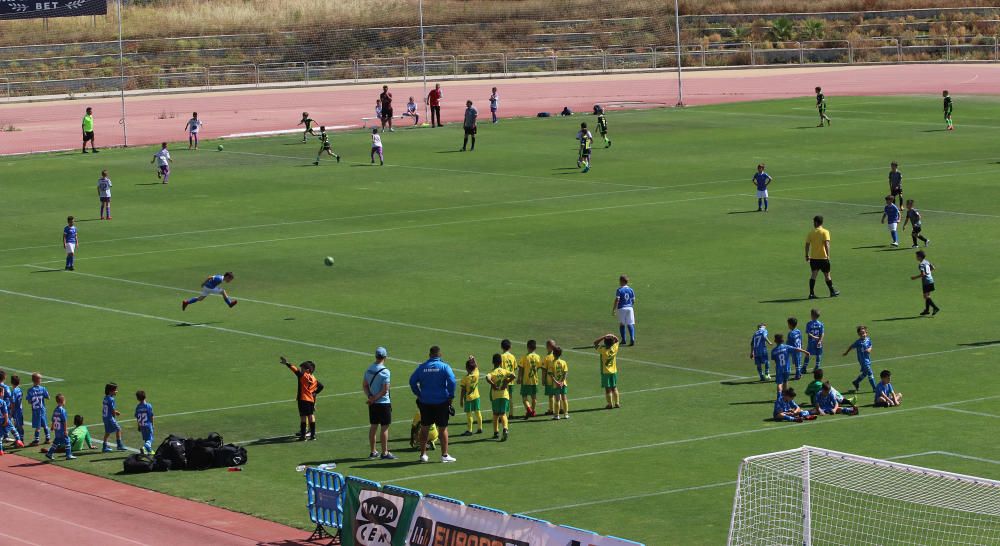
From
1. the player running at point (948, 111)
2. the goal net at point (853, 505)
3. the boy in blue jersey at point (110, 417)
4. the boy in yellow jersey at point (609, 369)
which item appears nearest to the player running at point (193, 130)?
the player running at point (948, 111)

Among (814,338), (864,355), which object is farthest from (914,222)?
(864,355)

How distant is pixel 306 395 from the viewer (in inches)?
1153

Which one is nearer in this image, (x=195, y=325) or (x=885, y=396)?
(x=885, y=396)

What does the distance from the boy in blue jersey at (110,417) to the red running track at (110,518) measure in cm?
152

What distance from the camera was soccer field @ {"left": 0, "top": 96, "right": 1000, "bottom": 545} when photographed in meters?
27.9

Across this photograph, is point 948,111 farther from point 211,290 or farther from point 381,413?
point 381,413

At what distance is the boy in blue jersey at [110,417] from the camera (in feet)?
96.1

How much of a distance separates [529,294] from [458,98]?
5542cm

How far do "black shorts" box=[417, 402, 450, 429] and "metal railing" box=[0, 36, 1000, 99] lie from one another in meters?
80.9

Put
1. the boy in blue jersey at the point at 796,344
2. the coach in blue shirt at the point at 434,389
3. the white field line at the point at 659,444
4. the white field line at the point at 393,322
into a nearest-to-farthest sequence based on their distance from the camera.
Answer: the white field line at the point at 659,444 → the coach in blue shirt at the point at 434,389 → the boy in blue jersey at the point at 796,344 → the white field line at the point at 393,322

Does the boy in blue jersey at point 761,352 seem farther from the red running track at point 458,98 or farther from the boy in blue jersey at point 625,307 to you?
the red running track at point 458,98

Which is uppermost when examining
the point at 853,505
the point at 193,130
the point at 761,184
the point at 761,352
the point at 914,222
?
the point at 193,130

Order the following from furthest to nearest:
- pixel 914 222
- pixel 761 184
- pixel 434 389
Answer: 1. pixel 761 184
2. pixel 914 222
3. pixel 434 389

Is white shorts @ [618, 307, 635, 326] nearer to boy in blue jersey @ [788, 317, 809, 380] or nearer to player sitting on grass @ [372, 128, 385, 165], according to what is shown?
boy in blue jersey @ [788, 317, 809, 380]
